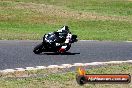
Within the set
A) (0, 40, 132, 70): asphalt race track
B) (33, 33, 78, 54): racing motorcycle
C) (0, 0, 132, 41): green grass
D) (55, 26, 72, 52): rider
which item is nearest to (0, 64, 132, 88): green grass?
(0, 40, 132, 70): asphalt race track

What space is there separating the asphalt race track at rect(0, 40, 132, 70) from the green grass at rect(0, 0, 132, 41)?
12.4 m

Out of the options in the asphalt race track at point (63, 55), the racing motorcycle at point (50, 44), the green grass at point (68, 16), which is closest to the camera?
the asphalt race track at point (63, 55)

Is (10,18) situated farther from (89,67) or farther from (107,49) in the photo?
(89,67)

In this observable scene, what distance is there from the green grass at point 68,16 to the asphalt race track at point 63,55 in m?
12.4

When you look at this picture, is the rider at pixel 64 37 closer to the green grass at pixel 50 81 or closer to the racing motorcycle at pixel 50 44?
the racing motorcycle at pixel 50 44

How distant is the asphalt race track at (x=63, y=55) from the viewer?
17.7 metres

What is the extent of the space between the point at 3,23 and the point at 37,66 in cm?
2430

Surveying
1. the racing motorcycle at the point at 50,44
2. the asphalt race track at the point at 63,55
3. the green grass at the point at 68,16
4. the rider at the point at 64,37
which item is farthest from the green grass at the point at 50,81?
the green grass at the point at 68,16

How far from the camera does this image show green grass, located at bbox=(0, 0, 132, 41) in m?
39.4

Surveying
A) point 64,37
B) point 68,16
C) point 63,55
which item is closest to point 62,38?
point 64,37

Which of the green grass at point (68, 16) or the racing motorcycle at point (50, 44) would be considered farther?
the green grass at point (68, 16)

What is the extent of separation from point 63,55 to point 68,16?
26.9 m

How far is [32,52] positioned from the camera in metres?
20.5

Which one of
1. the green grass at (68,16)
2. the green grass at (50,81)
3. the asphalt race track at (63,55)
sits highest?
the green grass at (50,81)
